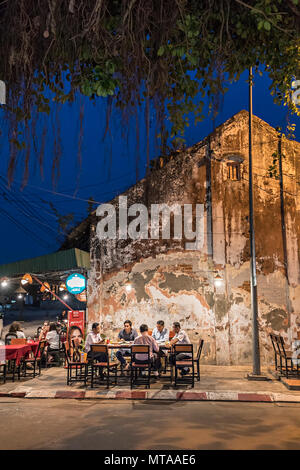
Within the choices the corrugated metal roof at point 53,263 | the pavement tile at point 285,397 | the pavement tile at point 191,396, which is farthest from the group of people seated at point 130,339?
the pavement tile at point 285,397

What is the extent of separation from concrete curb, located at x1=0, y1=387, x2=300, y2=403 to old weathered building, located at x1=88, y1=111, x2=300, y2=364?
4.29 m

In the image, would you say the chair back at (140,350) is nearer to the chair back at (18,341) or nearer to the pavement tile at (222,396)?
the pavement tile at (222,396)

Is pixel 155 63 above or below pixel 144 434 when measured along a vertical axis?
above

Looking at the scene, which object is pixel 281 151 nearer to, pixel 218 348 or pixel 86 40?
pixel 218 348

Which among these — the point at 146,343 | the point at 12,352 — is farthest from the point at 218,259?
the point at 12,352

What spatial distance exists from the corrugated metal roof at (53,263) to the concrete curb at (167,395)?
16.4ft

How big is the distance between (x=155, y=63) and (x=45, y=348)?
11.7 meters

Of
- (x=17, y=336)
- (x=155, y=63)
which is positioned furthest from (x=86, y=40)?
(x=17, y=336)

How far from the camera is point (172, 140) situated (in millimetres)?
4363

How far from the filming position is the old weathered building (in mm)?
13703

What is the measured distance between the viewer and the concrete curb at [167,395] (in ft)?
29.9

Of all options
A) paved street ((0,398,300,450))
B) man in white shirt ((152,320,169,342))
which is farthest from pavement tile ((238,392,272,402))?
man in white shirt ((152,320,169,342))

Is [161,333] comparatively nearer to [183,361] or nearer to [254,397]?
[183,361]

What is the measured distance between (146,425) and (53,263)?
8.77m
